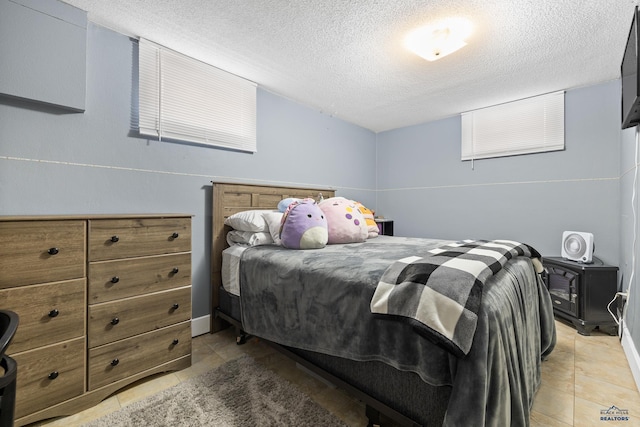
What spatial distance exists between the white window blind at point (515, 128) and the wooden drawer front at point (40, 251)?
390 centimetres

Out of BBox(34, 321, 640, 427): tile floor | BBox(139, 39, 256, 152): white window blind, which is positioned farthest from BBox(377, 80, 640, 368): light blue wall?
BBox(139, 39, 256, 152): white window blind

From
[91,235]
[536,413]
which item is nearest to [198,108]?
[91,235]

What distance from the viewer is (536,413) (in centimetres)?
144

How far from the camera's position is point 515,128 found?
321 centimetres

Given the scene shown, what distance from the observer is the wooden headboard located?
2.39m

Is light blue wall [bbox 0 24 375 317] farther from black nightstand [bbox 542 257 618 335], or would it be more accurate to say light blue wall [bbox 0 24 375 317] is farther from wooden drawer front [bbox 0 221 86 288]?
black nightstand [bbox 542 257 618 335]

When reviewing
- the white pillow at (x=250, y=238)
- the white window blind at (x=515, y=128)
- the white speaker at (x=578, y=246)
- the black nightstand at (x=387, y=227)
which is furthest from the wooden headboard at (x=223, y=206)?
the white speaker at (x=578, y=246)

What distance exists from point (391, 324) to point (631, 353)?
6.48 feet

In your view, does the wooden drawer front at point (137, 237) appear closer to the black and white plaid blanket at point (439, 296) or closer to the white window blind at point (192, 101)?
the white window blind at point (192, 101)

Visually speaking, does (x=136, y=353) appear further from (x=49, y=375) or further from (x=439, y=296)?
(x=439, y=296)

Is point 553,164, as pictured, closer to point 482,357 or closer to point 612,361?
point 612,361

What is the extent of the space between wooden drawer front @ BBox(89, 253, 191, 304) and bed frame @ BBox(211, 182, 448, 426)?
535mm

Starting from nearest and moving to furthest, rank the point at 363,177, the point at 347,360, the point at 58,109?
the point at 347,360 → the point at 58,109 → the point at 363,177

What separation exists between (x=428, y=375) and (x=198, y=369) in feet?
5.06
